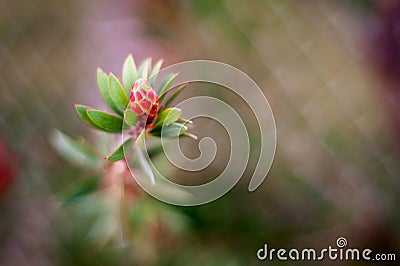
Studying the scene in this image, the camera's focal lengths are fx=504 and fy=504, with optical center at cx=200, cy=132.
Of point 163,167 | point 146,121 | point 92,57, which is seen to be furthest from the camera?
point 92,57

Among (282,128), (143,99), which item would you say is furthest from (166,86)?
(282,128)

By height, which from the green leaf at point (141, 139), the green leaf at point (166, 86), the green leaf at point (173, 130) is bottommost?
the green leaf at point (141, 139)

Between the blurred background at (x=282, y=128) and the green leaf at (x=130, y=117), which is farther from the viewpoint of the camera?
the blurred background at (x=282, y=128)

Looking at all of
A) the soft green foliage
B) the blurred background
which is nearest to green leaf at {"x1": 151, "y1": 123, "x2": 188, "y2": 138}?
the soft green foliage

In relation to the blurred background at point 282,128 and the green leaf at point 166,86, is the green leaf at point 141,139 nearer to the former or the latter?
the green leaf at point 166,86

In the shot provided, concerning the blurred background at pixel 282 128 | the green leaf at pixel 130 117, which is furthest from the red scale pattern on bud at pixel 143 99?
the blurred background at pixel 282 128

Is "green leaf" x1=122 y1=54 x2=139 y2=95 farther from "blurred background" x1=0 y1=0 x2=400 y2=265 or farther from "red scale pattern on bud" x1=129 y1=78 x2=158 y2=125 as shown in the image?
"blurred background" x1=0 y1=0 x2=400 y2=265

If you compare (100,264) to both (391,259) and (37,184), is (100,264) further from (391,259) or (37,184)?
(391,259)

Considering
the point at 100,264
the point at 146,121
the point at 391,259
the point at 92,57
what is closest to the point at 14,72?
the point at 92,57
